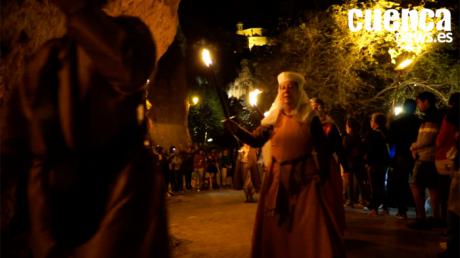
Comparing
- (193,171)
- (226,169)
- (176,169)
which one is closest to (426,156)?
(176,169)

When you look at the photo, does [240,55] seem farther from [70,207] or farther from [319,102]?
[70,207]

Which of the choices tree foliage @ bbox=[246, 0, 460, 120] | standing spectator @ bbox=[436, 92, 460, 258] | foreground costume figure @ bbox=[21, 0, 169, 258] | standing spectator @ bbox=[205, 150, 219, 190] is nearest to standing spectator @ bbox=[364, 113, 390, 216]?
standing spectator @ bbox=[436, 92, 460, 258]

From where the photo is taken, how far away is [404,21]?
2102 cm

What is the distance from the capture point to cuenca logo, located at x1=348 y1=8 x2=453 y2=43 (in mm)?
20969

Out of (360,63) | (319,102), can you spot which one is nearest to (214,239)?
(319,102)

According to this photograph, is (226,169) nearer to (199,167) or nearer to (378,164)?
(199,167)

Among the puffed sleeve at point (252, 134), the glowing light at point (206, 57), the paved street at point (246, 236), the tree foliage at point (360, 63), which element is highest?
the tree foliage at point (360, 63)

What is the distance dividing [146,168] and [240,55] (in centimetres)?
7521

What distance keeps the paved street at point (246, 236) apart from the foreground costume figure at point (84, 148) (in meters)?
4.81

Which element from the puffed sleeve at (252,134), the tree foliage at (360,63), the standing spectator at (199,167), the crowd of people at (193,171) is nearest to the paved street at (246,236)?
the puffed sleeve at (252,134)

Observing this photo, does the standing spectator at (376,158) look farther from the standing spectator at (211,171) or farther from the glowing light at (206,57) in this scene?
the standing spectator at (211,171)

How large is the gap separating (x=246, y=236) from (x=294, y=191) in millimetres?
3285

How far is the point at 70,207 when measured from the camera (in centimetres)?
219

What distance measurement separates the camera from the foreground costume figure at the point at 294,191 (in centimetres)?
512
